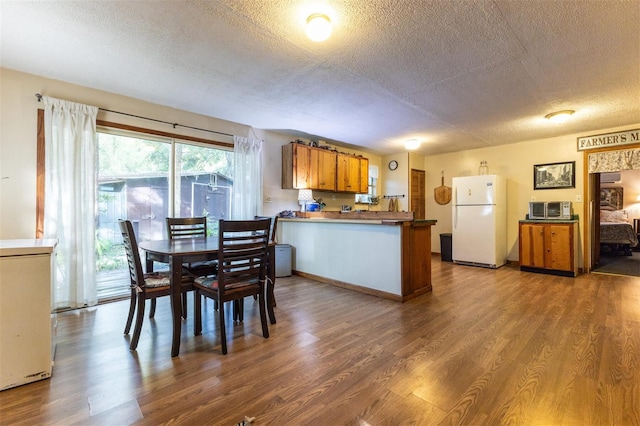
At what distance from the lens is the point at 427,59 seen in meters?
2.63

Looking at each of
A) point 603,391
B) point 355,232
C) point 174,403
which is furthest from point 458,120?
point 174,403

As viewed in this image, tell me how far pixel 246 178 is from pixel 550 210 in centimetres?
518

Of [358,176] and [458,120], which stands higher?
[458,120]

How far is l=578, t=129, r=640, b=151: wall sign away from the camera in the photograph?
14.8 ft

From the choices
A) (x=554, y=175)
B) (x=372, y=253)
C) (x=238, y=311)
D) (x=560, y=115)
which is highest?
(x=560, y=115)

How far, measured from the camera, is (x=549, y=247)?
4.82 metres

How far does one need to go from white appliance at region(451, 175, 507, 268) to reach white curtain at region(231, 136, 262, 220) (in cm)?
381

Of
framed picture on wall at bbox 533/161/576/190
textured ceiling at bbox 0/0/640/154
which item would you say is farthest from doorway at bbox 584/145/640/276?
textured ceiling at bbox 0/0/640/154

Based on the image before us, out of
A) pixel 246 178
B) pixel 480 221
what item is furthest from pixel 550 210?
pixel 246 178

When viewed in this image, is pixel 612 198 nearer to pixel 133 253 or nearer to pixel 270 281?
pixel 270 281

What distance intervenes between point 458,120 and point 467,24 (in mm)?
2458

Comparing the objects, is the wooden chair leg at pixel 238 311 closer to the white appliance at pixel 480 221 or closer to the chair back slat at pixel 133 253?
the chair back slat at pixel 133 253

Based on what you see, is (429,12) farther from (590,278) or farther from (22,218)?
(590,278)

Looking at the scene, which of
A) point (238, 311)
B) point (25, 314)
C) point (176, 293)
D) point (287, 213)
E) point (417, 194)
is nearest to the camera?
point (25, 314)
